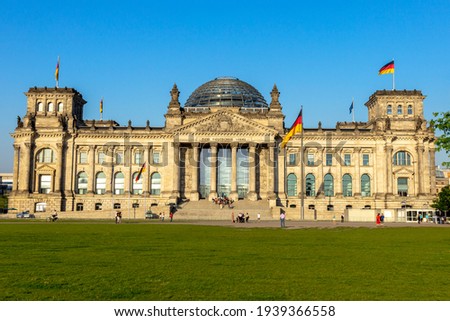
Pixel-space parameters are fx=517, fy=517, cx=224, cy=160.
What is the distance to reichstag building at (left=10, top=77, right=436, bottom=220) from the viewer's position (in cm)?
10000

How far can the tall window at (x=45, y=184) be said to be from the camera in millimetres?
102062

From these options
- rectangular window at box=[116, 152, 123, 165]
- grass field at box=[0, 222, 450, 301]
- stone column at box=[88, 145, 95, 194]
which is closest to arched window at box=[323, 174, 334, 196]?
rectangular window at box=[116, 152, 123, 165]

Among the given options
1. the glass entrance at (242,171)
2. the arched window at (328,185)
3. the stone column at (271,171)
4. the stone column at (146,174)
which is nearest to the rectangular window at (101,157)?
the stone column at (146,174)

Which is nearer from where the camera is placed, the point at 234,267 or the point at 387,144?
the point at 234,267

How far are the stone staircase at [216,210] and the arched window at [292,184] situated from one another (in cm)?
946

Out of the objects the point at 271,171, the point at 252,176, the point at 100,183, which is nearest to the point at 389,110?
the point at 271,171

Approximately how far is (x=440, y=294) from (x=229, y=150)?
3486 inches

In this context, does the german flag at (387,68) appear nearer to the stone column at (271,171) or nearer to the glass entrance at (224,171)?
the stone column at (271,171)

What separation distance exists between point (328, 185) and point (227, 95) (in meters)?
28.3

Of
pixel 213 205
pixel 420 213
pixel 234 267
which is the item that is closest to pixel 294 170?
pixel 213 205

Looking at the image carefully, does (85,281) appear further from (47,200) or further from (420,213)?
(47,200)

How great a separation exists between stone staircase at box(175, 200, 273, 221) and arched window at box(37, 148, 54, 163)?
29.5m

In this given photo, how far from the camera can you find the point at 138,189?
103000mm

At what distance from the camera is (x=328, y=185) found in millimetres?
103312
